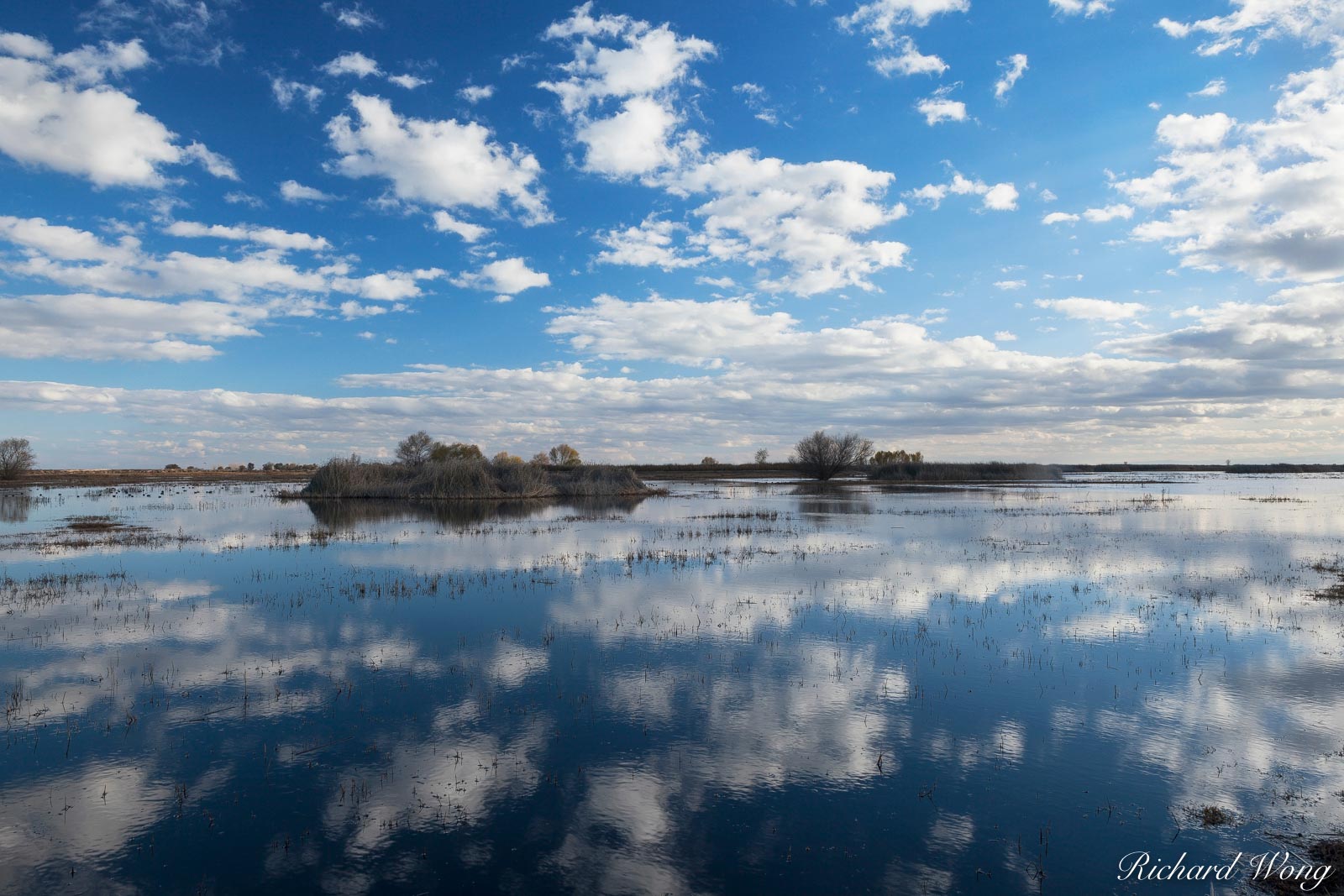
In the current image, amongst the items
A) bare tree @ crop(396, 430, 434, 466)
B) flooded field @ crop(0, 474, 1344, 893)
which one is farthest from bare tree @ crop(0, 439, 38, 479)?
flooded field @ crop(0, 474, 1344, 893)

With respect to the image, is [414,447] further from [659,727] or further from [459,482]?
[659,727]

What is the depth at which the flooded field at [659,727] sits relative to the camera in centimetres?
625

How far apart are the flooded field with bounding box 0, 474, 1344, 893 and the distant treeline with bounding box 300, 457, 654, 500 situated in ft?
122

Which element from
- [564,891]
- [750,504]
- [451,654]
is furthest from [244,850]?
[750,504]

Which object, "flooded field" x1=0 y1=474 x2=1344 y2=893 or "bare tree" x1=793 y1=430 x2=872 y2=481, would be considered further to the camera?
"bare tree" x1=793 y1=430 x2=872 y2=481

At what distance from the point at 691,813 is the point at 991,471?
11442 centimetres

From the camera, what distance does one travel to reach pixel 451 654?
12.1m

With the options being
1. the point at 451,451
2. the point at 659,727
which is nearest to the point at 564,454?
the point at 451,451

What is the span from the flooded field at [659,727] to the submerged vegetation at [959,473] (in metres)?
85.6

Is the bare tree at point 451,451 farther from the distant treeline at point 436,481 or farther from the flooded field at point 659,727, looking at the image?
the flooded field at point 659,727

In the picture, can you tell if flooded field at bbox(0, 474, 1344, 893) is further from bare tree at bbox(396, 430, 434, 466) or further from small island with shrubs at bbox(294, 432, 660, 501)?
bare tree at bbox(396, 430, 434, 466)

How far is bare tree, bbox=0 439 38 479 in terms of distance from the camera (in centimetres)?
8631

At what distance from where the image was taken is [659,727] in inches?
353

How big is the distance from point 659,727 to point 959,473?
107 m
